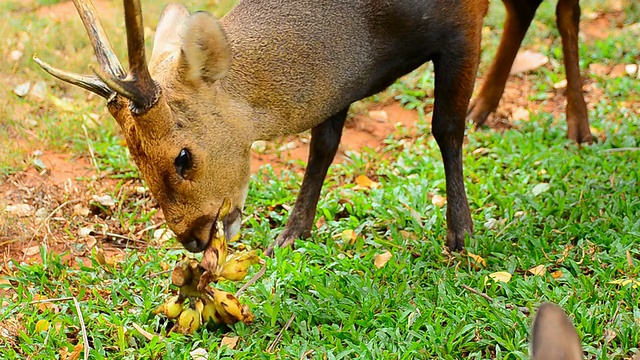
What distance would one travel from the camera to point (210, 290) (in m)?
3.81

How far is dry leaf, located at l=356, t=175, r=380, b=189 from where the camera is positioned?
543 centimetres

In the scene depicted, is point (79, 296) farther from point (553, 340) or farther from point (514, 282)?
point (553, 340)

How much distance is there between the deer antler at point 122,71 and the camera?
334 centimetres

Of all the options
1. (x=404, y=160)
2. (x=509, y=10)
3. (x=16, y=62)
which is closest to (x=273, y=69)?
(x=404, y=160)

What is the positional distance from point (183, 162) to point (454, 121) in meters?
1.52

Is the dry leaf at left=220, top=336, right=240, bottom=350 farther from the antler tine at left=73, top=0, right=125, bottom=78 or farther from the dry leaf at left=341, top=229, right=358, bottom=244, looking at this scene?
the antler tine at left=73, top=0, right=125, bottom=78

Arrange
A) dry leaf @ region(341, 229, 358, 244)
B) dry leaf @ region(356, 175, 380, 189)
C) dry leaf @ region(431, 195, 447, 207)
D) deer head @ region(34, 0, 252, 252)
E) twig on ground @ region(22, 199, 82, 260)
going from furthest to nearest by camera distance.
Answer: dry leaf @ region(356, 175, 380, 189) < dry leaf @ region(431, 195, 447, 207) < twig on ground @ region(22, 199, 82, 260) < dry leaf @ region(341, 229, 358, 244) < deer head @ region(34, 0, 252, 252)

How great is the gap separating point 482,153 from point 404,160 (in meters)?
0.53

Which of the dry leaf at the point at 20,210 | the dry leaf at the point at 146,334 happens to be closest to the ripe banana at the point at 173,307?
the dry leaf at the point at 146,334

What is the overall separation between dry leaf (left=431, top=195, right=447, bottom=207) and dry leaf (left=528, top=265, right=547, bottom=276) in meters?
0.97

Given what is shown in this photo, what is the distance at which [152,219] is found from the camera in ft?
16.7

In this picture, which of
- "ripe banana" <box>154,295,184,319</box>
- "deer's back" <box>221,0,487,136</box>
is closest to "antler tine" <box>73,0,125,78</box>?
"deer's back" <box>221,0,487,136</box>

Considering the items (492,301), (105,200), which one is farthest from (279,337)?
(105,200)

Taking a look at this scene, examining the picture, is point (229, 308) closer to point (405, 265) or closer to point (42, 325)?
point (42, 325)
